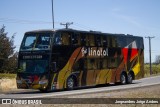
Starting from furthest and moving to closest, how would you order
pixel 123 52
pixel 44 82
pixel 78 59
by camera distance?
pixel 123 52 → pixel 78 59 → pixel 44 82

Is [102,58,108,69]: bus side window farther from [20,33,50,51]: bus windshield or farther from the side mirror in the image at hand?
[20,33,50,51]: bus windshield

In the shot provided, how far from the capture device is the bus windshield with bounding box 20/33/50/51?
1005 inches

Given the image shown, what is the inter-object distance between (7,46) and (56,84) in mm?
34335

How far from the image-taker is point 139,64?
117 ft

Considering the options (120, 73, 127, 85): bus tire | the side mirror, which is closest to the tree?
(120, 73, 127, 85): bus tire

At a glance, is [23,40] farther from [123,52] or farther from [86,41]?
[123,52]

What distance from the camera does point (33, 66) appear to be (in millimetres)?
25734

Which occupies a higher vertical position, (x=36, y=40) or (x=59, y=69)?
(x=36, y=40)

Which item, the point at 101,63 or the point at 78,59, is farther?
Result: the point at 101,63

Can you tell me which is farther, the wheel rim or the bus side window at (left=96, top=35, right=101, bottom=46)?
the bus side window at (left=96, top=35, right=101, bottom=46)

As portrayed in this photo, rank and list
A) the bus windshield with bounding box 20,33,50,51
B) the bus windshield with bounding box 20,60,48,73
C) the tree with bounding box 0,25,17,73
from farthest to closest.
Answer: the tree with bounding box 0,25,17,73 < the bus windshield with bounding box 20,33,50,51 < the bus windshield with bounding box 20,60,48,73

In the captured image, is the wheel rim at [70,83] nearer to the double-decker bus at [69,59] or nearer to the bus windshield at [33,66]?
the double-decker bus at [69,59]

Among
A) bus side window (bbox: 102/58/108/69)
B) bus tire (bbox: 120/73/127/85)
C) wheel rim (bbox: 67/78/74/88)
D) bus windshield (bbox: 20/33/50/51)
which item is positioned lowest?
bus tire (bbox: 120/73/127/85)

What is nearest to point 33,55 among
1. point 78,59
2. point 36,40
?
point 36,40
